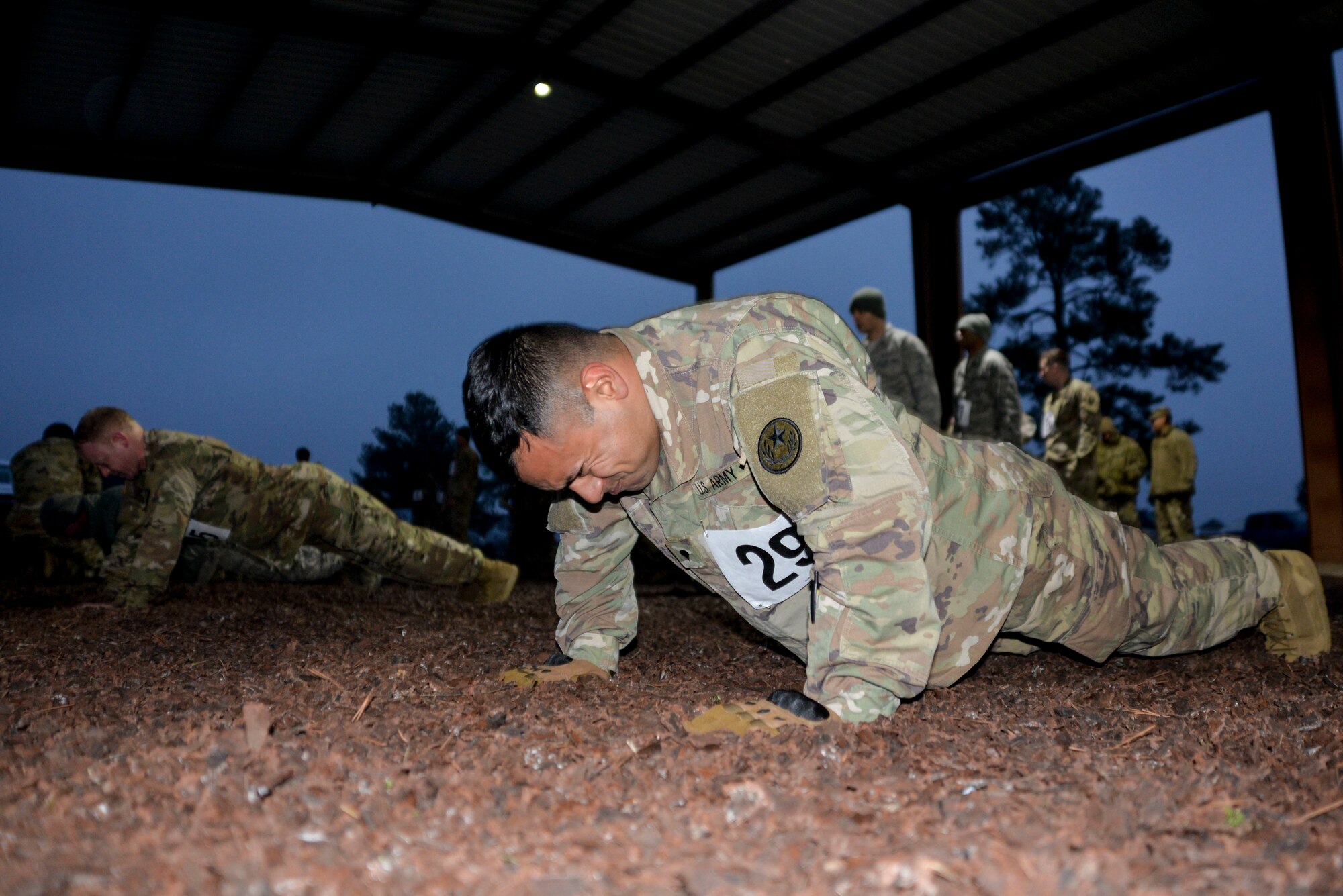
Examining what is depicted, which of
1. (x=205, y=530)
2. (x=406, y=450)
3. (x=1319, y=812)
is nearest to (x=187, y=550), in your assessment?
(x=205, y=530)

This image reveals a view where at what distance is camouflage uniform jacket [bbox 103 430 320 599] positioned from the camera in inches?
151

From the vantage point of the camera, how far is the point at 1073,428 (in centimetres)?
662

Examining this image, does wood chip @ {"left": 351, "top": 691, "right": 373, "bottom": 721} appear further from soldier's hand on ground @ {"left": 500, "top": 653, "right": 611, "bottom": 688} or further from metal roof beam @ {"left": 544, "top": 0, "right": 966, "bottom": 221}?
metal roof beam @ {"left": 544, "top": 0, "right": 966, "bottom": 221}

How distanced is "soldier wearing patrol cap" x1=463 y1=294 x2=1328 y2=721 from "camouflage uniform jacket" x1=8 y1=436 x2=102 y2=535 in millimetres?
5430

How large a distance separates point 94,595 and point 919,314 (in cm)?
744

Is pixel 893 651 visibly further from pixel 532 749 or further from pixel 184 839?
pixel 184 839

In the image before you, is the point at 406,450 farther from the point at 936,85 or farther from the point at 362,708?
the point at 362,708

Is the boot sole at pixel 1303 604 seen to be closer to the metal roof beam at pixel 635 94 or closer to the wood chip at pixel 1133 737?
the wood chip at pixel 1133 737

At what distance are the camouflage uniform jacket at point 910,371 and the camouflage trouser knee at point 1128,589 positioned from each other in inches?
140

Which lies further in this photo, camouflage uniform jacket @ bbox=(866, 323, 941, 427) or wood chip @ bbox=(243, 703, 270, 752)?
camouflage uniform jacket @ bbox=(866, 323, 941, 427)

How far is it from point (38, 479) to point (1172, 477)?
880 centimetres

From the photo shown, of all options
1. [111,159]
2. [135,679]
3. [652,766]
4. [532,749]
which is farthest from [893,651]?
[111,159]

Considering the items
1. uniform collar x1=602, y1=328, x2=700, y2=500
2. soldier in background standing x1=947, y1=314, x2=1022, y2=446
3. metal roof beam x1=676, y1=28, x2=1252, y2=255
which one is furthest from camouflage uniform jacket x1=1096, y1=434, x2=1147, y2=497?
uniform collar x1=602, y1=328, x2=700, y2=500

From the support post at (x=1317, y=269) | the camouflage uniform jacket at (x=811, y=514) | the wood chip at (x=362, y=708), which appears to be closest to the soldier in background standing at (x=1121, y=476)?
the support post at (x=1317, y=269)
